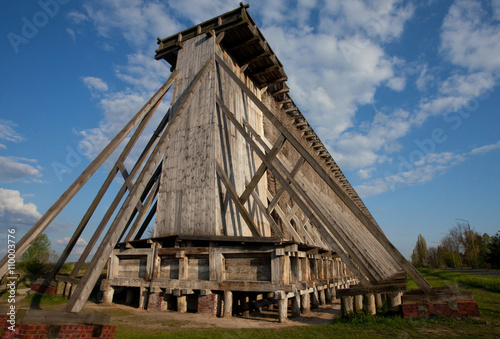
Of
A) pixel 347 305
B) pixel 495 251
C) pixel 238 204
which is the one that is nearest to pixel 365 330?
pixel 347 305

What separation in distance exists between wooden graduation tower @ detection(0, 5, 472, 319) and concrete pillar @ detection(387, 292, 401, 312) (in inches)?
15.8

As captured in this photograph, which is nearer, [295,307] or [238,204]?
[295,307]

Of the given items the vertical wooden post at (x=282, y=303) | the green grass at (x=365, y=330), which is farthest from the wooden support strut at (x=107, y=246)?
the vertical wooden post at (x=282, y=303)

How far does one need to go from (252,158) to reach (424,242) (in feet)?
225

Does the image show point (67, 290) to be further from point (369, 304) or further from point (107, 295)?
point (369, 304)

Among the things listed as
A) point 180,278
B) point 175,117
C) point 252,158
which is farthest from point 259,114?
point 180,278

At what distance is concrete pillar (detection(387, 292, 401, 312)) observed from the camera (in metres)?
6.35

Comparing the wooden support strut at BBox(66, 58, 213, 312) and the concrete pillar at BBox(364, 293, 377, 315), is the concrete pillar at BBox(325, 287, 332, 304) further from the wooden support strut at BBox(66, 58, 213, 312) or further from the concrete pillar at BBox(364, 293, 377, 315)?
the wooden support strut at BBox(66, 58, 213, 312)

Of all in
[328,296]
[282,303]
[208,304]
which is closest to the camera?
[282,303]

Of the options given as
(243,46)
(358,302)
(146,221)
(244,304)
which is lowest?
(244,304)

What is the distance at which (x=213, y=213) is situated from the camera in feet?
29.1

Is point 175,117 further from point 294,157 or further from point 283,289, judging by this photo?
point 294,157

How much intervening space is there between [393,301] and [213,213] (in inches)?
210

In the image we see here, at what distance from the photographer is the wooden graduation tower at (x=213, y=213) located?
273 inches
